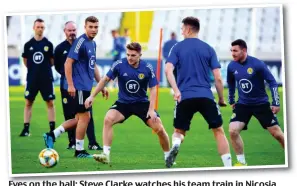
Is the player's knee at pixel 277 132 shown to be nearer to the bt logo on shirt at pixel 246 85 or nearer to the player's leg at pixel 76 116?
the bt logo on shirt at pixel 246 85

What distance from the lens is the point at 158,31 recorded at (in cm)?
3556

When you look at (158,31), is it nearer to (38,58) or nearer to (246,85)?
(38,58)

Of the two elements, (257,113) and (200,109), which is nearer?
(200,109)

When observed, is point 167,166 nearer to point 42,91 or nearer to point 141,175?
point 141,175

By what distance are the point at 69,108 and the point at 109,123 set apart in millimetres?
1370

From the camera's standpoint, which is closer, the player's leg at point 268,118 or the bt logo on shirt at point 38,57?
the player's leg at point 268,118

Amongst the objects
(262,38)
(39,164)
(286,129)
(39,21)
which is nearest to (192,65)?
(286,129)

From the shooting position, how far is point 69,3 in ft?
45.8

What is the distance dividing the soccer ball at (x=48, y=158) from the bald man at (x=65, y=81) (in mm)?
1011

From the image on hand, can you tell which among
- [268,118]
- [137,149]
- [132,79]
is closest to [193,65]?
[132,79]

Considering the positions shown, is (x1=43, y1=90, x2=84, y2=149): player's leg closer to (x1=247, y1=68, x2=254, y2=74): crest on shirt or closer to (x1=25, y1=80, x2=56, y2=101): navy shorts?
(x1=25, y1=80, x2=56, y2=101): navy shorts

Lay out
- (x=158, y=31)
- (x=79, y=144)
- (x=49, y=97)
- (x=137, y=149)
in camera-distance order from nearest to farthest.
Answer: (x=79, y=144)
(x=137, y=149)
(x=49, y=97)
(x=158, y=31)

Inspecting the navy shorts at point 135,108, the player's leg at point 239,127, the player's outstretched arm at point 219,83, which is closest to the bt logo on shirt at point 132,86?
the navy shorts at point 135,108

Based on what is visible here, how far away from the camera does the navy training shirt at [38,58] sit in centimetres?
1562
